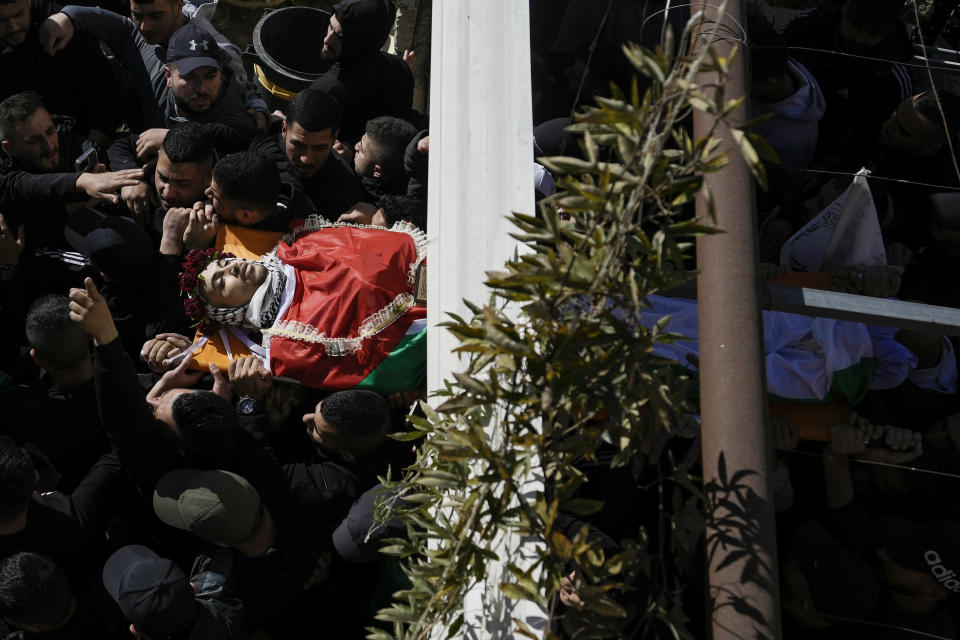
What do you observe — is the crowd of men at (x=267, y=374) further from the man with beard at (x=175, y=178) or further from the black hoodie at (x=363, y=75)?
the black hoodie at (x=363, y=75)

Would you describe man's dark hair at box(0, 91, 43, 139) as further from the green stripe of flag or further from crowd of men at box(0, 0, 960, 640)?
the green stripe of flag

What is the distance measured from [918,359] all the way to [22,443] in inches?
128

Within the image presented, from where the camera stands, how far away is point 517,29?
8.13 ft

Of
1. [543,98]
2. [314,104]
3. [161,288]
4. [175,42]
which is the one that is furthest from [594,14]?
[161,288]

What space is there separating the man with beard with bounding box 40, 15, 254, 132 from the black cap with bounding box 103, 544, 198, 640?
5.88ft

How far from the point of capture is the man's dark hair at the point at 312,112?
3.73m

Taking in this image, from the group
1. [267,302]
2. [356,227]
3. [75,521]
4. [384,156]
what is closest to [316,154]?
[384,156]

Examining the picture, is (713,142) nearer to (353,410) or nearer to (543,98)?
(353,410)

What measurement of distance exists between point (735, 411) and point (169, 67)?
3.10m

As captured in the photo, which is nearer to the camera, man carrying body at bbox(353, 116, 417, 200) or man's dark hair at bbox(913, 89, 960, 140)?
man's dark hair at bbox(913, 89, 960, 140)

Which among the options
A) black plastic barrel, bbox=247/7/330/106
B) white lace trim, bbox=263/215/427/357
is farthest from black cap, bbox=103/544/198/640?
black plastic barrel, bbox=247/7/330/106

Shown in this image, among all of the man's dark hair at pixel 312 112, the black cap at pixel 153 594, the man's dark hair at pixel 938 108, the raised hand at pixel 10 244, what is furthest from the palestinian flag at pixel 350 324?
→ the man's dark hair at pixel 938 108

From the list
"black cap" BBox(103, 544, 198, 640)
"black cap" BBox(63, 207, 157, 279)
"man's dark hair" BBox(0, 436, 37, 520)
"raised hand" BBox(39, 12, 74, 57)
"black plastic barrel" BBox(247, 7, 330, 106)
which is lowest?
"black cap" BBox(103, 544, 198, 640)

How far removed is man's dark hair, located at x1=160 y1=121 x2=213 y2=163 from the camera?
3496 mm
